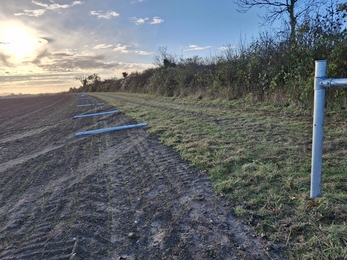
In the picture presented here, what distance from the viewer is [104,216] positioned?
2.54 m

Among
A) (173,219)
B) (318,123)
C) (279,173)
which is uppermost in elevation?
(318,123)

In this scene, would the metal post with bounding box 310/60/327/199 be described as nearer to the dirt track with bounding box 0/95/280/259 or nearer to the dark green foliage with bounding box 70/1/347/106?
the dirt track with bounding box 0/95/280/259

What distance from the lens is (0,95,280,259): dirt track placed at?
6.64ft

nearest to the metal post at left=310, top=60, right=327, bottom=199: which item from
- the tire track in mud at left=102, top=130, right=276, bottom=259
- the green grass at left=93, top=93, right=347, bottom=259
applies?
the green grass at left=93, top=93, right=347, bottom=259

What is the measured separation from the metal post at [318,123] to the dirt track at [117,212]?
901 mm

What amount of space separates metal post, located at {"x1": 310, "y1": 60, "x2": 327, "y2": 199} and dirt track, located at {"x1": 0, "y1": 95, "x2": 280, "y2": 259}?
90cm

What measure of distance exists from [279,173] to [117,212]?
6.86 feet

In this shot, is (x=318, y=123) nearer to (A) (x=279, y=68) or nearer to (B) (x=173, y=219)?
(B) (x=173, y=219)

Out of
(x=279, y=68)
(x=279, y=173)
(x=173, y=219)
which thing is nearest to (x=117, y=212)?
(x=173, y=219)

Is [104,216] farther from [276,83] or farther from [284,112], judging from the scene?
[276,83]

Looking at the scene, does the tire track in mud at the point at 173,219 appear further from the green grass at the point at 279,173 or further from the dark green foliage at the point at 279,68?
the dark green foliage at the point at 279,68

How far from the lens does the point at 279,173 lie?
3152 millimetres

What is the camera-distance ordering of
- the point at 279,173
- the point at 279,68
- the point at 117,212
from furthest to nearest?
1. the point at 279,68
2. the point at 279,173
3. the point at 117,212

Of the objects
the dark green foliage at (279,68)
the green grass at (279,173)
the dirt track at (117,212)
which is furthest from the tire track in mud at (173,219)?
the dark green foliage at (279,68)
